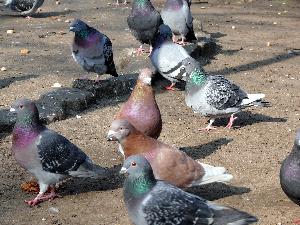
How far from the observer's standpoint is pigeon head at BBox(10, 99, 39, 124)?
14.5 ft

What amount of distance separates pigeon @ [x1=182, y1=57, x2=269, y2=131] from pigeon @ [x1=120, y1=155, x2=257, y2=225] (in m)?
2.43

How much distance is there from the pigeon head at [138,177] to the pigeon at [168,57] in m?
3.56

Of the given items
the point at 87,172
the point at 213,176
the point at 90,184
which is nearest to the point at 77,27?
the point at 90,184

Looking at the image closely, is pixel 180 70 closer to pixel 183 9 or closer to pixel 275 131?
pixel 275 131

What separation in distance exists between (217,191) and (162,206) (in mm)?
1315

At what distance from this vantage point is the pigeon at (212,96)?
19.6 ft

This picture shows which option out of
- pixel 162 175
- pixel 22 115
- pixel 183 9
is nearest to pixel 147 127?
pixel 162 175

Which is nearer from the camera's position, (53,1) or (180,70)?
(180,70)

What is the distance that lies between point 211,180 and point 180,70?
2.93 meters

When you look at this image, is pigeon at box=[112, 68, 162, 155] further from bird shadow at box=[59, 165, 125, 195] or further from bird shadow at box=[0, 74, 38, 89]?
bird shadow at box=[0, 74, 38, 89]

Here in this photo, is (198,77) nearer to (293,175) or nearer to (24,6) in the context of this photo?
(293,175)

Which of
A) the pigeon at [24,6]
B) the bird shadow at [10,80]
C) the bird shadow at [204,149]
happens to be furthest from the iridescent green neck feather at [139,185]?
the pigeon at [24,6]

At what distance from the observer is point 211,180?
4.32m

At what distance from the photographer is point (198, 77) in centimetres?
606
